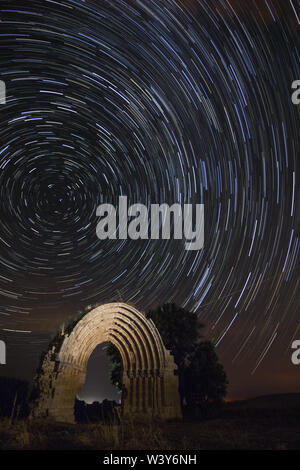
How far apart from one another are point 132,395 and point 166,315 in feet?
42.2

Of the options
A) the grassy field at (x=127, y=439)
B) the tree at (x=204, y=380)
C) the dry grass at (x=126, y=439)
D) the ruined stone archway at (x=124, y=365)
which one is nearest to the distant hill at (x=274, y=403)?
the tree at (x=204, y=380)

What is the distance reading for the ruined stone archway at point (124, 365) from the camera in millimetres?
15969

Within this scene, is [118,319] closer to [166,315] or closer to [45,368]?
[45,368]

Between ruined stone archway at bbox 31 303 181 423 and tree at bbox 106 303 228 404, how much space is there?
25.9 ft

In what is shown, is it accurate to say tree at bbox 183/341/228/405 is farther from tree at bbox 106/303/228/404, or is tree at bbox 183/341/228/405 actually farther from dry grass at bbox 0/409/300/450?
dry grass at bbox 0/409/300/450

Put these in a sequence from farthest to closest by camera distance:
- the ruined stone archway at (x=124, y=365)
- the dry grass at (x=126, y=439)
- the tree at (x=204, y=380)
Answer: the tree at (x=204, y=380) → the ruined stone archway at (x=124, y=365) → the dry grass at (x=126, y=439)

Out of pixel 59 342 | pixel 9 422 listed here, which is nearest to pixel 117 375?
pixel 59 342

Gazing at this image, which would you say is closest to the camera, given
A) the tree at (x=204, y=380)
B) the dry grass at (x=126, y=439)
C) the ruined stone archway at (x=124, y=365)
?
the dry grass at (x=126, y=439)

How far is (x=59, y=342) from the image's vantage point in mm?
16828

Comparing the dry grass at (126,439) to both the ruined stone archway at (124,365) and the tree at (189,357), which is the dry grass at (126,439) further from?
the tree at (189,357)

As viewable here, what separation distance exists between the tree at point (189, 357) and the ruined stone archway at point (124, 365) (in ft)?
25.9

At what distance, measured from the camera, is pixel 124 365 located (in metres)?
20.2

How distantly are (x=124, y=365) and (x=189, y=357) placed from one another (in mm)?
11376
